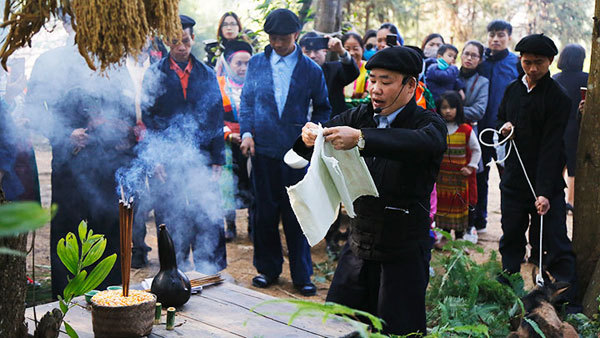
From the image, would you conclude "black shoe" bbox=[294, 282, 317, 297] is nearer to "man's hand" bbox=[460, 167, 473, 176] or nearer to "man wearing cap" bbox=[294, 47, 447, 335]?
"man's hand" bbox=[460, 167, 473, 176]

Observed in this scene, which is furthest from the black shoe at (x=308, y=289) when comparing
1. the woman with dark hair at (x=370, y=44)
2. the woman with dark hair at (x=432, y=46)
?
the woman with dark hair at (x=432, y=46)

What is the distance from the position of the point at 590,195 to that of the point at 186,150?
3.39 m

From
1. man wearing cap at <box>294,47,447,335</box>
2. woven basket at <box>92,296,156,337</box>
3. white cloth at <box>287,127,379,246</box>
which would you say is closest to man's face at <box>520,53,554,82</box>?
man wearing cap at <box>294,47,447,335</box>

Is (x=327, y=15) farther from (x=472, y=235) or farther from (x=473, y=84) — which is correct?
(x=472, y=235)

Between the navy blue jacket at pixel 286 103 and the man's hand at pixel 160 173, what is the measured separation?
87 centimetres

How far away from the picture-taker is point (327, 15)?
773cm

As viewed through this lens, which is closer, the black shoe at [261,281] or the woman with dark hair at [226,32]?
the black shoe at [261,281]

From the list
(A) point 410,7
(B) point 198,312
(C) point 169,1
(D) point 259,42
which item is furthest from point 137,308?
(A) point 410,7

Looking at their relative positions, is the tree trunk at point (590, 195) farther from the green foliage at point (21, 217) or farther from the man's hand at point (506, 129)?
the green foliage at point (21, 217)

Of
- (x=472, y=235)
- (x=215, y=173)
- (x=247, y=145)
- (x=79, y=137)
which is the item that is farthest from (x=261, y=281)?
(x=472, y=235)

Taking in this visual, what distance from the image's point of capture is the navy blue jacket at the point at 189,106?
529 cm

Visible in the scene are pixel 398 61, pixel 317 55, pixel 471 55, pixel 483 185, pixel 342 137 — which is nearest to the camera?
pixel 342 137

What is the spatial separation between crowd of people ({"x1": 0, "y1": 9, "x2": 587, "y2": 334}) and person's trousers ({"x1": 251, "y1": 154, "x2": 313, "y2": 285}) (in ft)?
0.04

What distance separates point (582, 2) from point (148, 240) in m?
17.8
